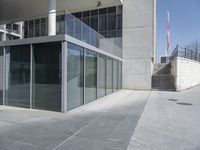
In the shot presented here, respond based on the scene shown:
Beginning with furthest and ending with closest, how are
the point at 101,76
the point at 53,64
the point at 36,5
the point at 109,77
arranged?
the point at 36,5
the point at 109,77
the point at 101,76
the point at 53,64

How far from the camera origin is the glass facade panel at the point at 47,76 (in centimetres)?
780

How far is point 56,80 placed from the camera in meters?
7.80

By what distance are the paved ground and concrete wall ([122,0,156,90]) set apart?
10.2m

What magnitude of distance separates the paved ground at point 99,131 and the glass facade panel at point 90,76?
2.22 m

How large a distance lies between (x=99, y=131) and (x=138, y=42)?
45.4 ft

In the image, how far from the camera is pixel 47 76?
7992 millimetres

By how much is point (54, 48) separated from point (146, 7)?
12.9m

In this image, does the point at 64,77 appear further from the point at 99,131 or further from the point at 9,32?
the point at 9,32

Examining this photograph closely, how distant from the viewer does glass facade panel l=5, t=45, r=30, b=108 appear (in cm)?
844

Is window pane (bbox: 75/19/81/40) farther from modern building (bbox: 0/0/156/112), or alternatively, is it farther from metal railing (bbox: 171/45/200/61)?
metal railing (bbox: 171/45/200/61)

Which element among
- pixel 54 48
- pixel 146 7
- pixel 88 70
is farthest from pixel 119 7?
pixel 54 48

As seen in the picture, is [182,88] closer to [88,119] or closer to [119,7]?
[119,7]

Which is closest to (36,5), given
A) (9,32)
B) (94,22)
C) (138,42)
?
(94,22)

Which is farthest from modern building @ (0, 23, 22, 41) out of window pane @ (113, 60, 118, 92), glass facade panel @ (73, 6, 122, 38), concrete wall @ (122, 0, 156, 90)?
concrete wall @ (122, 0, 156, 90)
